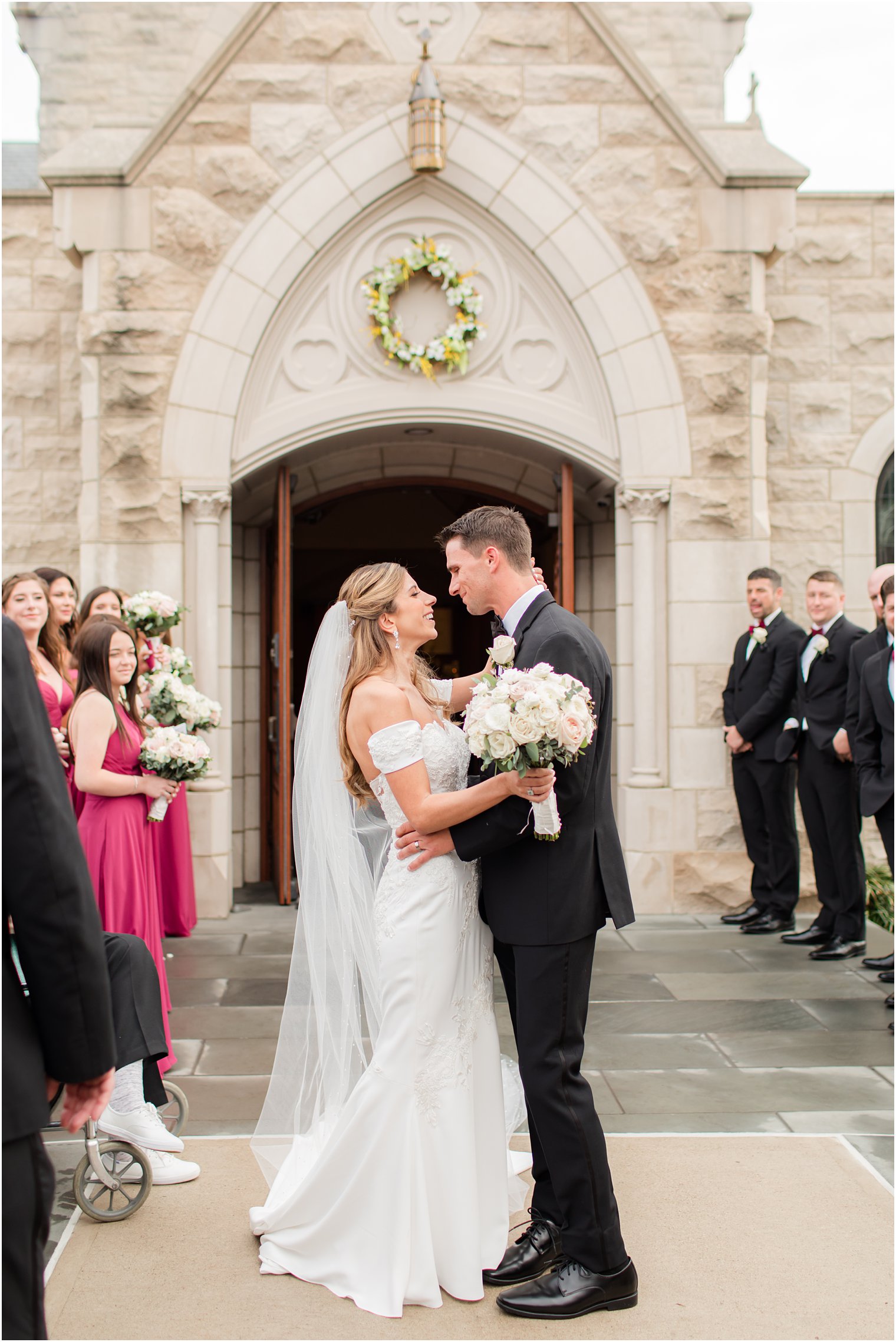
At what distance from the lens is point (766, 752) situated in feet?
25.4

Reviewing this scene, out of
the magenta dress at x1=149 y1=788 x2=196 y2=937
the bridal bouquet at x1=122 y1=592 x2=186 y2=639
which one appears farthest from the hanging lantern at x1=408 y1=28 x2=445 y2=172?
the magenta dress at x1=149 y1=788 x2=196 y2=937

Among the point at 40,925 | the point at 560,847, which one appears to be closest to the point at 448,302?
→ the point at 560,847

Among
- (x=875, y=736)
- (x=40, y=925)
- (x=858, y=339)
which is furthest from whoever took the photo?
(x=858, y=339)

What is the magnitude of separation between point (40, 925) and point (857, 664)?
5.43 m

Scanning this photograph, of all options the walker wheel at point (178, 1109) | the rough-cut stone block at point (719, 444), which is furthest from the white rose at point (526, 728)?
the rough-cut stone block at point (719, 444)

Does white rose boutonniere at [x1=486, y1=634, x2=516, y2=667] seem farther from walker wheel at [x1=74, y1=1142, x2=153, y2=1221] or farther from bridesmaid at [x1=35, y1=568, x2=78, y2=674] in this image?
bridesmaid at [x1=35, y1=568, x2=78, y2=674]

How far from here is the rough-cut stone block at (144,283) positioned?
7.99m

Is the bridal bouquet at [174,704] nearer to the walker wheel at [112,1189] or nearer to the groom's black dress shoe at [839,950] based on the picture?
the walker wheel at [112,1189]

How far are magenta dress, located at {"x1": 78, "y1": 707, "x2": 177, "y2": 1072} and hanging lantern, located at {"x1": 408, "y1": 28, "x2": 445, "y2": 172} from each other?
471cm

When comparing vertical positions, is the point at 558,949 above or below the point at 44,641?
below

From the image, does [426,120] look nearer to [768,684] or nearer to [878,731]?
[768,684]

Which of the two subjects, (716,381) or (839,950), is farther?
(716,381)

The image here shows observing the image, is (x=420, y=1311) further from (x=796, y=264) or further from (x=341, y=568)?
(x=341, y=568)

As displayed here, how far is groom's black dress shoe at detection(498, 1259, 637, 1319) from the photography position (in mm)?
3084
